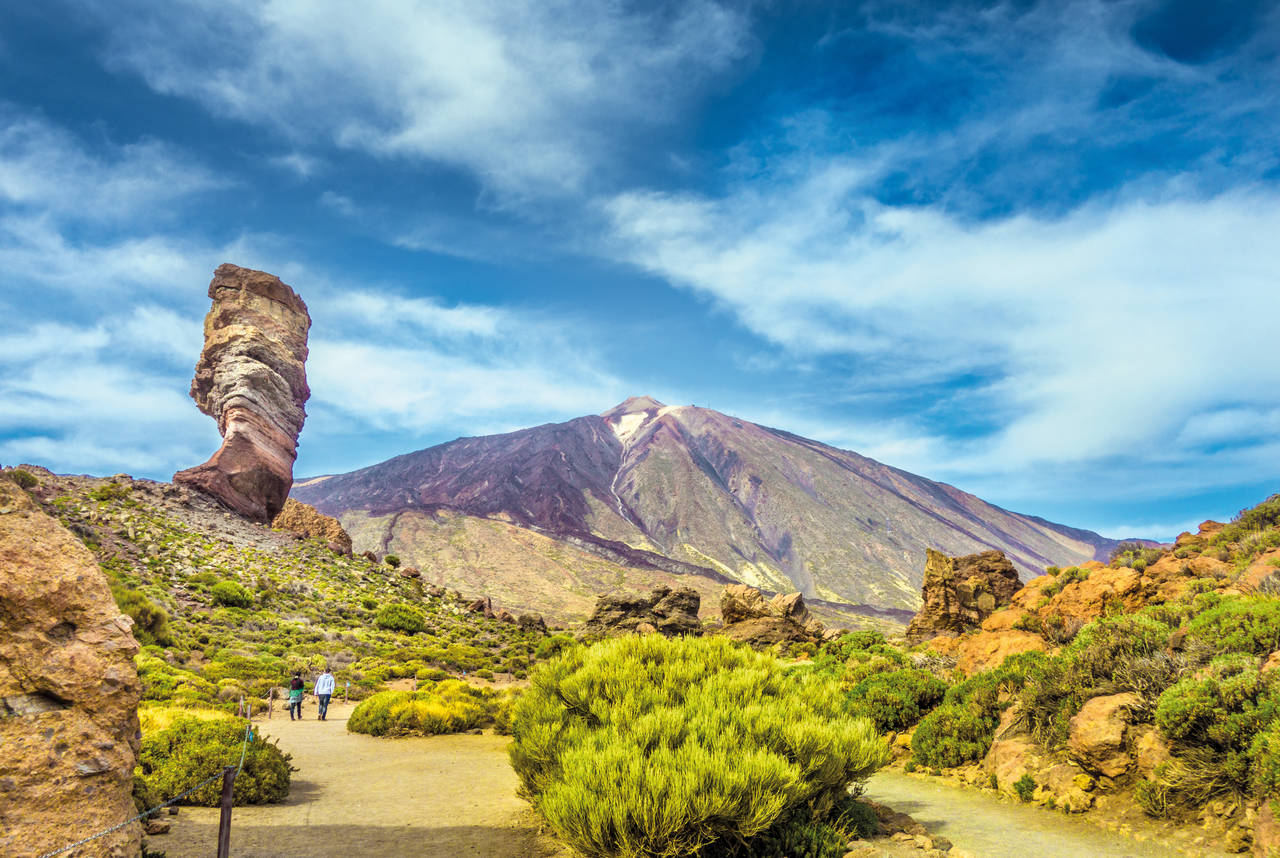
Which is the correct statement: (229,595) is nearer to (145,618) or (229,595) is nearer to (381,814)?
(145,618)

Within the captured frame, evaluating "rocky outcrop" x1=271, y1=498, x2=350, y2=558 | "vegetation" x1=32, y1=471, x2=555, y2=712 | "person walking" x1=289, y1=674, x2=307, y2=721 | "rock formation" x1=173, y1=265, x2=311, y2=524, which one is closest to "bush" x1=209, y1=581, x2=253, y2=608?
"vegetation" x1=32, y1=471, x2=555, y2=712

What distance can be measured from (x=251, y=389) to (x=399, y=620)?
24.5 m

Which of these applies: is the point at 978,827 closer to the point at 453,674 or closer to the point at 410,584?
the point at 453,674

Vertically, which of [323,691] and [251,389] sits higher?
[251,389]

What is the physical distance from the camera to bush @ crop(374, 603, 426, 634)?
39094 mm

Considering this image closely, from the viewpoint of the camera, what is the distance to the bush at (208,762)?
8.55 m

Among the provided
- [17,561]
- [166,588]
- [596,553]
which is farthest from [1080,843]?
[596,553]

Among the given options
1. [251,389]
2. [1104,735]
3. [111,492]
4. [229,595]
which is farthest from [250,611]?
[1104,735]

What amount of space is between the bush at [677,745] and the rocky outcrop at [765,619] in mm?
23626

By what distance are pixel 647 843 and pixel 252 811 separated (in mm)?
7312

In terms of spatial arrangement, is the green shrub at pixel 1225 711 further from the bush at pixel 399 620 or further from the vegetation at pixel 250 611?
the bush at pixel 399 620

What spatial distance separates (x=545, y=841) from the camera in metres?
8.19

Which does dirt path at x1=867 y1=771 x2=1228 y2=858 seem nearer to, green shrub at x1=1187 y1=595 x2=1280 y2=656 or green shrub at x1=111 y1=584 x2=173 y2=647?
green shrub at x1=1187 y1=595 x2=1280 y2=656

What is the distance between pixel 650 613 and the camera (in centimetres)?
4316
